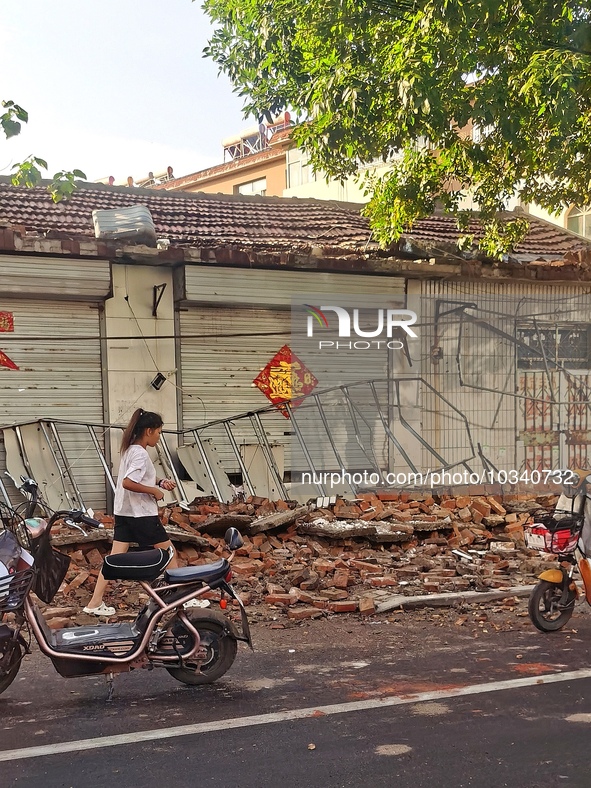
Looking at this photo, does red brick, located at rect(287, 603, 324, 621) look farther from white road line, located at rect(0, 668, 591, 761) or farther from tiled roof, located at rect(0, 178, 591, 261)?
tiled roof, located at rect(0, 178, 591, 261)

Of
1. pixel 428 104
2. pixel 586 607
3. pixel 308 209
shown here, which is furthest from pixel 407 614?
pixel 308 209

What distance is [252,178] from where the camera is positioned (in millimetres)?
33406

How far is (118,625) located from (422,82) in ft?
19.2

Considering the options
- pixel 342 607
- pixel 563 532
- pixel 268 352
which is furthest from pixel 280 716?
Answer: pixel 268 352

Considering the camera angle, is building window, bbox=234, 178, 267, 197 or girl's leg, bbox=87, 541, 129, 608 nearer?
girl's leg, bbox=87, 541, 129, 608

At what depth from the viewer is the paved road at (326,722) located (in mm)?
4035

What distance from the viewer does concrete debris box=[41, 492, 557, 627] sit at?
788 cm

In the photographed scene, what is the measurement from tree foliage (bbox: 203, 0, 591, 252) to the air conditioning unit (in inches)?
79.4

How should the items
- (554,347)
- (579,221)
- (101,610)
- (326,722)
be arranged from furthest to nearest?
1. (579,221)
2. (554,347)
3. (101,610)
4. (326,722)

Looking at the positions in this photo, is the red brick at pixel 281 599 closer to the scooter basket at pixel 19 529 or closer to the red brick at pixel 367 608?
the red brick at pixel 367 608

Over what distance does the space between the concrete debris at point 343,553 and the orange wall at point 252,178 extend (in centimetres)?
2149

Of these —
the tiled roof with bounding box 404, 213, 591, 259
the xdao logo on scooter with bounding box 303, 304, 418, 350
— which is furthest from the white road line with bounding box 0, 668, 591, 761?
the tiled roof with bounding box 404, 213, 591, 259

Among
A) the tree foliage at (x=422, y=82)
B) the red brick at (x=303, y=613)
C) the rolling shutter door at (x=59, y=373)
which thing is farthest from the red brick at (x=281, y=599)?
the tree foliage at (x=422, y=82)

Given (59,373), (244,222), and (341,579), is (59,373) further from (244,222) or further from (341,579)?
(341,579)
